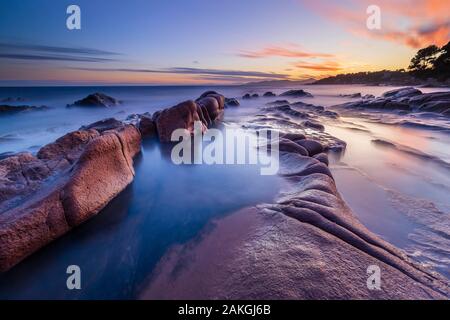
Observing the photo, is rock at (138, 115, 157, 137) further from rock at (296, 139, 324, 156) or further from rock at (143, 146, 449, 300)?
rock at (143, 146, 449, 300)

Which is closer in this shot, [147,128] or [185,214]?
[185,214]

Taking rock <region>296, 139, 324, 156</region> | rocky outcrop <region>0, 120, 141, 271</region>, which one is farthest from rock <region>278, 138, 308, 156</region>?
rocky outcrop <region>0, 120, 141, 271</region>

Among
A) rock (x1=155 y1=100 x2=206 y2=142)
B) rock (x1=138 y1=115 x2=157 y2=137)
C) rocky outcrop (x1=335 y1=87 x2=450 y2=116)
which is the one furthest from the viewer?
rocky outcrop (x1=335 y1=87 x2=450 y2=116)

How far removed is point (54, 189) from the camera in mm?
3270

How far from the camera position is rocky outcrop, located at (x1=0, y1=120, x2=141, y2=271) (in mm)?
2742

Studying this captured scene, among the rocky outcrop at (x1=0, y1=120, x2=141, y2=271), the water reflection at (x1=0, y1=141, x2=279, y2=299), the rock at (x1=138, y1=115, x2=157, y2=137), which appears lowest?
the water reflection at (x1=0, y1=141, x2=279, y2=299)

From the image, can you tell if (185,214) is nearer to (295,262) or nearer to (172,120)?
(295,262)

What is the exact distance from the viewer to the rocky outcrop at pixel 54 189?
274 cm

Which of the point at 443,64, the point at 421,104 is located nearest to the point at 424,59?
the point at 443,64

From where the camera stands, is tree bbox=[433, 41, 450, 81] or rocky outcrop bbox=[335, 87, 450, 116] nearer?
rocky outcrop bbox=[335, 87, 450, 116]

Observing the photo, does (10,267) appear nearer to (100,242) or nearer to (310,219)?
(100,242)

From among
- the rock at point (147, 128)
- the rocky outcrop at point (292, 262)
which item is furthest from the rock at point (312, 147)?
the rock at point (147, 128)

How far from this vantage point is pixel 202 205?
4160mm
